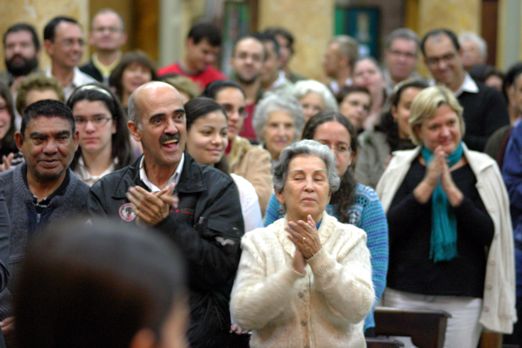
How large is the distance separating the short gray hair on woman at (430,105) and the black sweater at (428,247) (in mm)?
374

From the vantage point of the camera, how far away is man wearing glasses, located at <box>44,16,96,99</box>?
1000cm

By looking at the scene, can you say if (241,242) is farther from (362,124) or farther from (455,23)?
(455,23)

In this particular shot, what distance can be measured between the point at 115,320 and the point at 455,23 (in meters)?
14.8

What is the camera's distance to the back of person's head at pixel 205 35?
1109cm

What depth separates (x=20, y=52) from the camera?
1038cm

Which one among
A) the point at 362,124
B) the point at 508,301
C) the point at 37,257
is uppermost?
the point at 37,257

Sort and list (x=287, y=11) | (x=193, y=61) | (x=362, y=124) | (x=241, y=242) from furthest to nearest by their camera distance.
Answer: (x=287, y=11) < (x=193, y=61) < (x=362, y=124) < (x=241, y=242)

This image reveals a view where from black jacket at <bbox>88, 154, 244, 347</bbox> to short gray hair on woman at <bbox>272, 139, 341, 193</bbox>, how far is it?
0.75ft

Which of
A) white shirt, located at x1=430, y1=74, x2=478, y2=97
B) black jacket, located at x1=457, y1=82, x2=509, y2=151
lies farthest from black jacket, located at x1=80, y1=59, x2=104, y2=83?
black jacket, located at x1=457, y1=82, x2=509, y2=151

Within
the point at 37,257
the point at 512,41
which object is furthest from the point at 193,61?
the point at 37,257

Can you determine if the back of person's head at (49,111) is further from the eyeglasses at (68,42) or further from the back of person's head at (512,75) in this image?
the back of person's head at (512,75)

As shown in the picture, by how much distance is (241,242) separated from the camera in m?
5.75

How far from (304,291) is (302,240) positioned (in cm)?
30

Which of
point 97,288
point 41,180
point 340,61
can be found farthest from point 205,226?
point 340,61
